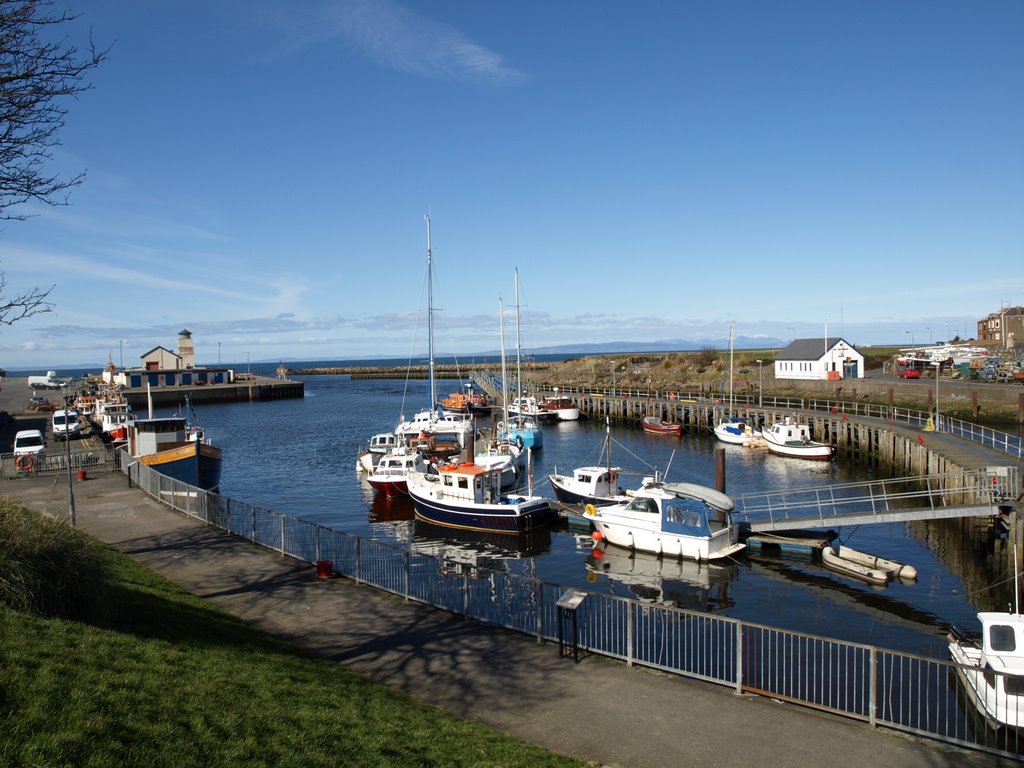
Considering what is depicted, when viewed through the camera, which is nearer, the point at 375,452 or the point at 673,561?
the point at 673,561

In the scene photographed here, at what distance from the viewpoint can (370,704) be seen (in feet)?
33.4

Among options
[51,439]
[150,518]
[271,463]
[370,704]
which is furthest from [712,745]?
[51,439]

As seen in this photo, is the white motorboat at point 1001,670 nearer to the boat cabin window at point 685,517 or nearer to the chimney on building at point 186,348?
the boat cabin window at point 685,517

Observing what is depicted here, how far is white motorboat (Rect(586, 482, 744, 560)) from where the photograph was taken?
1065 inches

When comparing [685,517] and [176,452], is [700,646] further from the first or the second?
[176,452]

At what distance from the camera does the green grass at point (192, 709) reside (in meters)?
7.01

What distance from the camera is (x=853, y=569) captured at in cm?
2502

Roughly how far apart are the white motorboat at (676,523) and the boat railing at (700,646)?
5.57 m

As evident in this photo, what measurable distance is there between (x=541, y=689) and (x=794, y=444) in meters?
46.4

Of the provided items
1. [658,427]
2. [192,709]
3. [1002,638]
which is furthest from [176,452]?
[658,427]

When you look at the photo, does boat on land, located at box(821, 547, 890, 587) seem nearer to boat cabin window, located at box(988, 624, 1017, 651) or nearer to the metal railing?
boat cabin window, located at box(988, 624, 1017, 651)

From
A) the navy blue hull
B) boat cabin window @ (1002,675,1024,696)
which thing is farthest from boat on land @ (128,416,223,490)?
boat cabin window @ (1002,675,1024,696)

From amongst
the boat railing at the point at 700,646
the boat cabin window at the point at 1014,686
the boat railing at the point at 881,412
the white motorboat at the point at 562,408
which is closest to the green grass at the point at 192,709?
the boat railing at the point at 700,646

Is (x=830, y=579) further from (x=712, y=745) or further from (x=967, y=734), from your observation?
(x=712, y=745)
